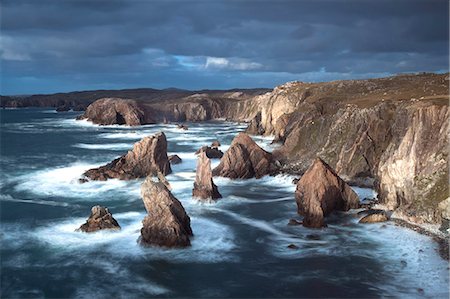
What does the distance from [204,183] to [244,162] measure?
41.6ft

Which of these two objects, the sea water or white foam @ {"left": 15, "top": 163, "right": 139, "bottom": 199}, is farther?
white foam @ {"left": 15, "top": 163, "right": 139, "bottom": 199}

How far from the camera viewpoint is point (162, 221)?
41594 mm

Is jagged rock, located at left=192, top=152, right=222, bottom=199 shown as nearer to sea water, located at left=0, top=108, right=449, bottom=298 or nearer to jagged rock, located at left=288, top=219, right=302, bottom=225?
sea water, located at left=0, top=108, right=449, bottom=298

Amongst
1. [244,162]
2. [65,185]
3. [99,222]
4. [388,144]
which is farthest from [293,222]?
[65,185]

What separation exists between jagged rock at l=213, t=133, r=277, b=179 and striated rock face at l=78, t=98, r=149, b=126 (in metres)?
109

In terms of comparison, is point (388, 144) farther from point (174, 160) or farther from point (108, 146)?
point (108, 146)

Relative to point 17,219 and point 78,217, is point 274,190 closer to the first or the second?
point 78,217

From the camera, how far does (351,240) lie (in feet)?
141

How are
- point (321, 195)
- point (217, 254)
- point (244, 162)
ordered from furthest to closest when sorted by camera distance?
point (244, 162) < point (321, 195) < point (217, 254)

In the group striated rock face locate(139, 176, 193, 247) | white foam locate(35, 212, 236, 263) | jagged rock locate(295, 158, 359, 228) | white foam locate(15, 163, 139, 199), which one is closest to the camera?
white foam locate(35, 212, 236, 263)

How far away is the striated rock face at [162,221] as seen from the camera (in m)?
41.4

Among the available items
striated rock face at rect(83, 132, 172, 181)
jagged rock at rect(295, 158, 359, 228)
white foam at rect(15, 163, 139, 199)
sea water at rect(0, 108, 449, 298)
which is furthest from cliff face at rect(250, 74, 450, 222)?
white foam at rect(15, 163, 139, 199)

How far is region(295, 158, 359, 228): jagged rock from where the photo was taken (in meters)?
47.3

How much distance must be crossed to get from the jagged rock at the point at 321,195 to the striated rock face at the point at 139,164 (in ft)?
86.7
